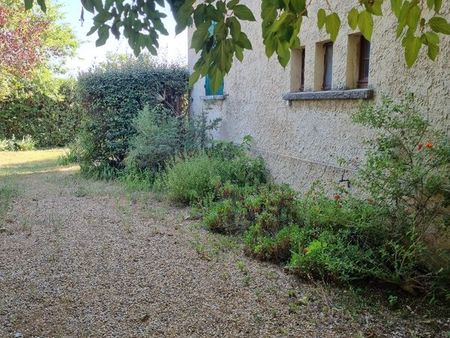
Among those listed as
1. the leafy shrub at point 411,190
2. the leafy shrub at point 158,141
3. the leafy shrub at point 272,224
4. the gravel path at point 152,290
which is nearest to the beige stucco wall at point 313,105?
the leafy shrub at point 411,190

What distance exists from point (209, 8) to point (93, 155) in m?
7.33

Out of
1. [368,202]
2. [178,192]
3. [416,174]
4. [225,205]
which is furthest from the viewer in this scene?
[178,192]

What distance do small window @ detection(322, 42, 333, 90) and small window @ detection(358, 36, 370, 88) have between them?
0.47m

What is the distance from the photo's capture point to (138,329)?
2445mm

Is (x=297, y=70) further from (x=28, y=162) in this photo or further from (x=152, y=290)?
(x=28, y=162)

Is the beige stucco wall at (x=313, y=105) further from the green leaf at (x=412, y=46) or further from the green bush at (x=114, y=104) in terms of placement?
the green leaf at (x=412, y=46)

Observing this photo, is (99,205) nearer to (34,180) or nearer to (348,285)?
(34,180)

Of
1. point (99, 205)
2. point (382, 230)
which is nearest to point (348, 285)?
point (382, 230)

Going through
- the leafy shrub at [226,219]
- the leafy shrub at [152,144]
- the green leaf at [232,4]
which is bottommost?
the leafy shrub at [226,219]

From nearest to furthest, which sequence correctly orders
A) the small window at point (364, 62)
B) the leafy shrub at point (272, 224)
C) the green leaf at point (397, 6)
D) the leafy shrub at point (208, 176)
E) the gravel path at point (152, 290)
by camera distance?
the green leaf at point (397, 6) → the gravel path at point (152, 290) → the leafy shrub at point (272, 224) → the small window at point (364, 62) → the leafy shrub at point (208, 176)

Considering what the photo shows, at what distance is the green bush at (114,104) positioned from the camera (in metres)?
8.19

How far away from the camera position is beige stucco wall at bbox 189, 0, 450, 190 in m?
3.32

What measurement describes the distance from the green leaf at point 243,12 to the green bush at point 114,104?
676 cm

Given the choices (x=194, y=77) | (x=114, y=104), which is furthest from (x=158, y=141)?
(x=194, y=77)
